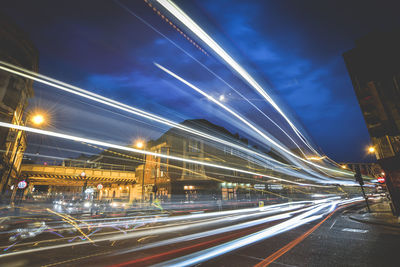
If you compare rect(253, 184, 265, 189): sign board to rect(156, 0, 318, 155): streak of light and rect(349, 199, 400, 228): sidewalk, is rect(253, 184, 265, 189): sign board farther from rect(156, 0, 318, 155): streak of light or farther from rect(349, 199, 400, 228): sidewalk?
rect(156, 0, 318, 155): streak of light

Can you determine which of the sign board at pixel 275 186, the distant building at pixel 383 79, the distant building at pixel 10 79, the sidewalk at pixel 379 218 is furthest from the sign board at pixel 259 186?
the distant building at pixel 10 79

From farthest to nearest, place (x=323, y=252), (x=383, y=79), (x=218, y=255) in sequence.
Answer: (x=383, y=79), (x=323, y=252), (x=218, y=255)

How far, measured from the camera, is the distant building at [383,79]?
6.52 meters

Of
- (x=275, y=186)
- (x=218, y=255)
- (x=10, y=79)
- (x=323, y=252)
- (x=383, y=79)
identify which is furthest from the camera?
(x=275, y=186)

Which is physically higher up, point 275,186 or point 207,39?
point 207,39

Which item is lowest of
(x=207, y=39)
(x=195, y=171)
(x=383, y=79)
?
(x=195, y=171)

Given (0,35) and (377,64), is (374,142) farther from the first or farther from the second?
(0,35)

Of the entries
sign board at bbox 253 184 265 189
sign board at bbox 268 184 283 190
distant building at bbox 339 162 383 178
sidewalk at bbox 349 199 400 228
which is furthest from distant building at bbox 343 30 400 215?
sign board at bbox 268 184 283 190

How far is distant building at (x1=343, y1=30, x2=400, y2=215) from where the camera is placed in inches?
257

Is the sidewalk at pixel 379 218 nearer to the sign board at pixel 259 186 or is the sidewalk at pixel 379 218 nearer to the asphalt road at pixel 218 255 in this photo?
the asphalt road at pixel 218 255

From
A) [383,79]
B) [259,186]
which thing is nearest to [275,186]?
[259,186]

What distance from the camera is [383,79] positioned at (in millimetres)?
7203

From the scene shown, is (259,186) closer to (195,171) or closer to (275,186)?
(275,186)

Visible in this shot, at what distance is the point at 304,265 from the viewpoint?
5.03m
